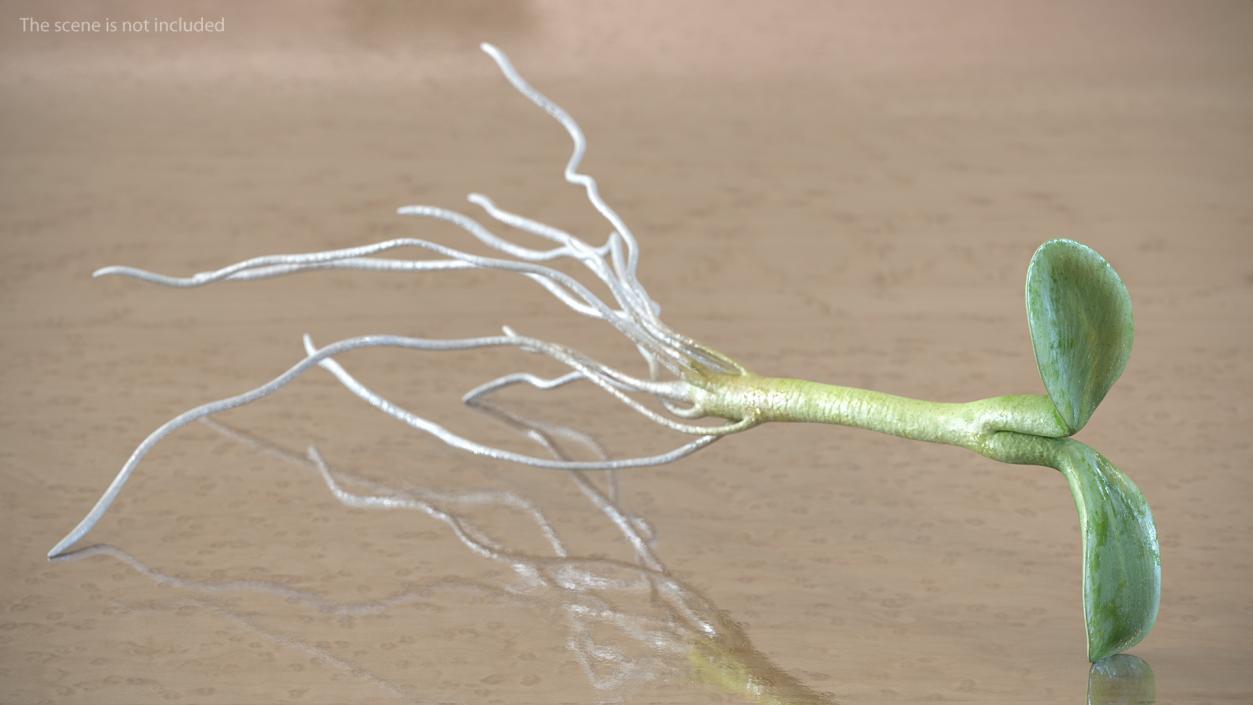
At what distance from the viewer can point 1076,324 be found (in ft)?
1.01

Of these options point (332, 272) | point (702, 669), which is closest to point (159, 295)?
point (332, 272)

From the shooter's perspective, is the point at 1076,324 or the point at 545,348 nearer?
the point at 1076,324

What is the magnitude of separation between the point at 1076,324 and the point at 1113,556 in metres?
0.05

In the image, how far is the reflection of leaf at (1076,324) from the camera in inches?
12.0

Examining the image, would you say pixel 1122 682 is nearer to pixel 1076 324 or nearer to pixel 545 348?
pixel 1076 324

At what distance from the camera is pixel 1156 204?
2.22 feet

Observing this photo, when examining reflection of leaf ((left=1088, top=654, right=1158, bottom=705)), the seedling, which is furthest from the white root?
reflection of leaf ((left=1088, top=654, right=1158, bottom=705))

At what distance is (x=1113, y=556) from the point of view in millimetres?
312

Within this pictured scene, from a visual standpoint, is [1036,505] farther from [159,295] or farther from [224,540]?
[159,295]

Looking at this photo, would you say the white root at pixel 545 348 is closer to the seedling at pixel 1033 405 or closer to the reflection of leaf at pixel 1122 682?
the seedling at pixel 1033 405

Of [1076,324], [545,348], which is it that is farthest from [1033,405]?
[545,348]

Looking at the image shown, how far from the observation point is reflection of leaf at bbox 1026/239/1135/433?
30cm

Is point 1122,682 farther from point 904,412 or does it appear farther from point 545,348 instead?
point 545,348

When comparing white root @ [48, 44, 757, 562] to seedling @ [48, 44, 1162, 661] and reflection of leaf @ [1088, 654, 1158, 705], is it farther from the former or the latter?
reflection of leaf @ [1088, 654, 1158, 705]
